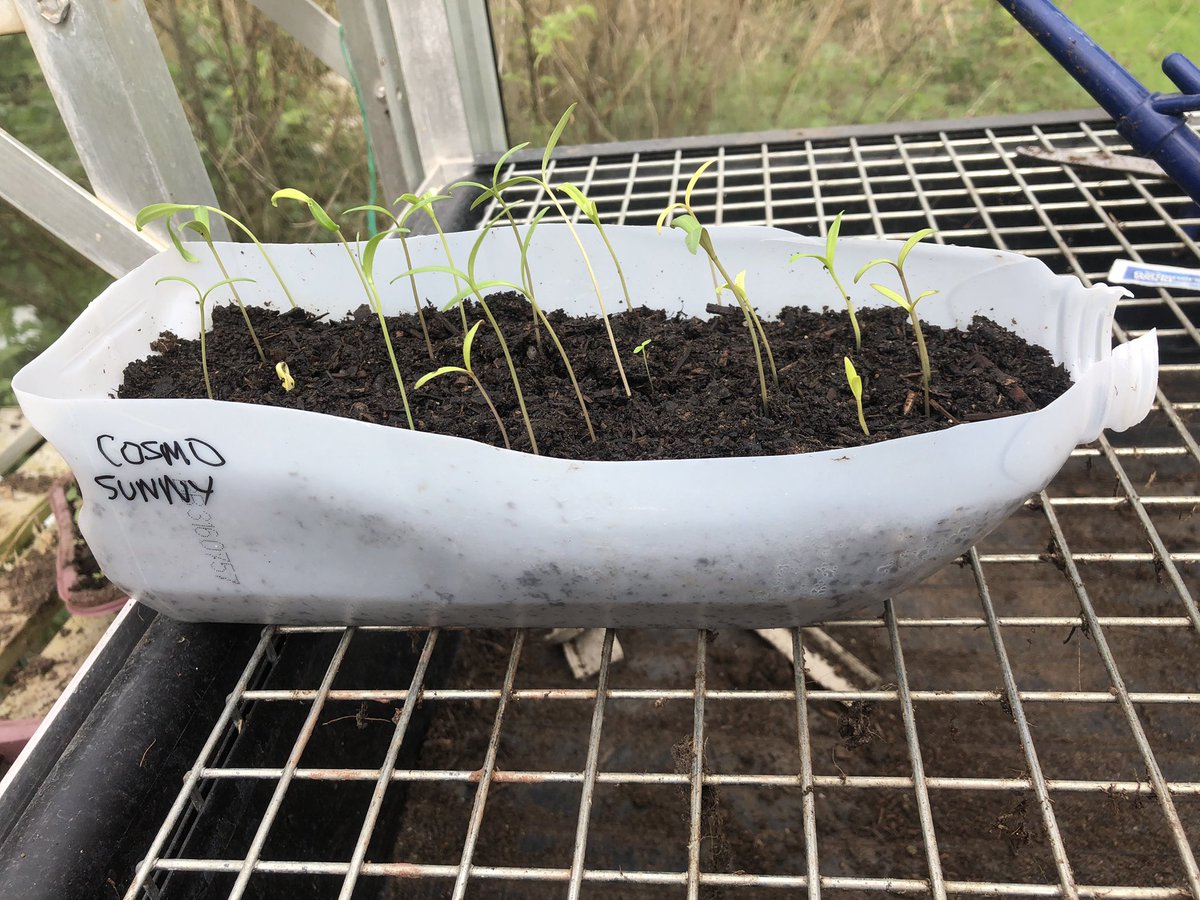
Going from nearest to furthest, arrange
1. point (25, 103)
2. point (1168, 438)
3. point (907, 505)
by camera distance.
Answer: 1. point (907, 505)
2. point (1168, 438)
3. point (25, 103)

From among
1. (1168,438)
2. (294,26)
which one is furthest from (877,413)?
(294,26)

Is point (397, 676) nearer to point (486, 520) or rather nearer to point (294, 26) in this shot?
point (486, 520)

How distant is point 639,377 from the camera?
77 cm

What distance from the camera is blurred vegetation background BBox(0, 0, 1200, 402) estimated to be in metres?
2.16

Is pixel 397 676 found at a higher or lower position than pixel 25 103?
lower

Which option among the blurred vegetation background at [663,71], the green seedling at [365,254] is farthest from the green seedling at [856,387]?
the blurred vegetation background at [663,71]

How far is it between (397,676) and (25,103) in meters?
1.71

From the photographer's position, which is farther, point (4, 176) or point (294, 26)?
point (294, 26)

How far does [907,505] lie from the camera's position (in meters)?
0.56

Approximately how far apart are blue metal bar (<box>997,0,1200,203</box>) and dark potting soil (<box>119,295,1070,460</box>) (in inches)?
15.4

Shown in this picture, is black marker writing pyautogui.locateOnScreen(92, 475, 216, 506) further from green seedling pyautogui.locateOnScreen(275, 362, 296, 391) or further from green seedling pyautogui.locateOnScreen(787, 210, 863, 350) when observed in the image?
green seedling pyautogui.locateOnScreen(787, 210, 863, 350)

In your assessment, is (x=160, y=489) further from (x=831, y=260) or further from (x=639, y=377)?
(x=831, y=260)

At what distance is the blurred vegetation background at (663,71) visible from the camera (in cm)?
216

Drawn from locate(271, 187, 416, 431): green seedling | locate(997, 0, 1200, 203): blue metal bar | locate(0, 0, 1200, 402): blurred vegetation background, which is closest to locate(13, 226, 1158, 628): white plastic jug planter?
locate(271, 187, 416, 431): green seedling
